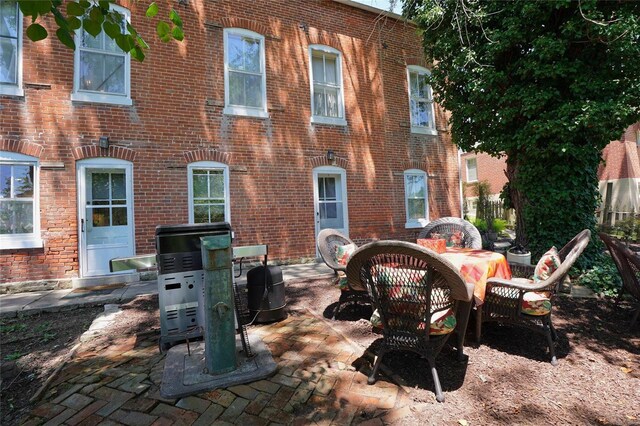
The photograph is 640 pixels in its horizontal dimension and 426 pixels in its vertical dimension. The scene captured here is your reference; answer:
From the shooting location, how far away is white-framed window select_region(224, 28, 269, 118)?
24.1 feet

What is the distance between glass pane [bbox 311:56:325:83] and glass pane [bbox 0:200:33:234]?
6.76 m

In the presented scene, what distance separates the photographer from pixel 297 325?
3656 millimetres

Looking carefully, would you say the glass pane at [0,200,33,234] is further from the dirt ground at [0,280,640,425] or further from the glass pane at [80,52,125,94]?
the glass pane at [80,52,125,94]

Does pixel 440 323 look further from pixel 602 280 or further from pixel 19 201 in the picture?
pixel 19 201

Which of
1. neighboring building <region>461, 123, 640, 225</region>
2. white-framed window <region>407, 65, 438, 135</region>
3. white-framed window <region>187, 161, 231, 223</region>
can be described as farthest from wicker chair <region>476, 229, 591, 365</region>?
neighboring building <region>461, 123, 640, 225</region>

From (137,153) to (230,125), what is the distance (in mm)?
2004

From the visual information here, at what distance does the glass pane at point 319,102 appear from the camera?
8375mm

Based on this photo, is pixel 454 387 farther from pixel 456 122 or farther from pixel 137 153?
pixel 137 153

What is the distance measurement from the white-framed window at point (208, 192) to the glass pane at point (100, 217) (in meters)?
1.53

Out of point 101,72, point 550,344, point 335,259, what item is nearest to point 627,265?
point 550,344

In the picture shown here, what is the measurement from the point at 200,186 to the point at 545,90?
6.75 m

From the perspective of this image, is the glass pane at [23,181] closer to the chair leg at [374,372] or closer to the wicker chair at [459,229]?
the chair leg at [374,372]

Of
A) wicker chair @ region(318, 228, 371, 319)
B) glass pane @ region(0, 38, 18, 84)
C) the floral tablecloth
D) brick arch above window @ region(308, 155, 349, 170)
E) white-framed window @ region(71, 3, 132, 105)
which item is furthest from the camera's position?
brick arch above window @ region(308, 155, 349, 170)

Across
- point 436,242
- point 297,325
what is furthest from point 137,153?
point 436,242
